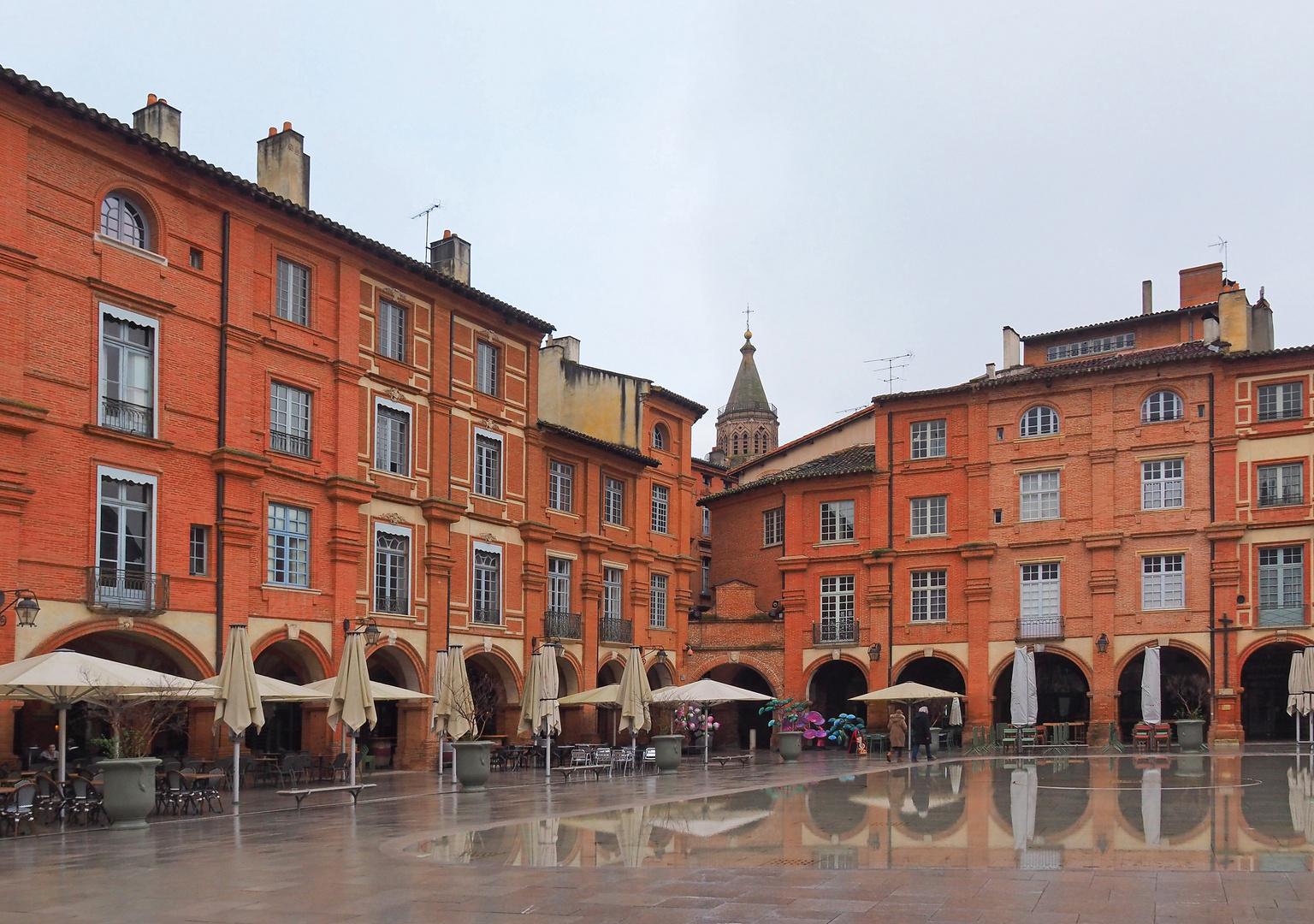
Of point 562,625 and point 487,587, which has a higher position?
point 487,587

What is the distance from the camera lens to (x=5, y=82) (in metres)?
23.5

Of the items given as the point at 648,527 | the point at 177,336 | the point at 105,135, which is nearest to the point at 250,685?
the point at 177,336

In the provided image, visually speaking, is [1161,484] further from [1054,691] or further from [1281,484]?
[1054,691]

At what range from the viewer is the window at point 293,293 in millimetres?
29889

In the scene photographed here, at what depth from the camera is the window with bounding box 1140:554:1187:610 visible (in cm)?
4081

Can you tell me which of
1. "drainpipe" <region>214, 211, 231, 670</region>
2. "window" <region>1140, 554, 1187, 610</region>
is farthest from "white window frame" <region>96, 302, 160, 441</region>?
"window" <region>1140, 554, 1187, 610</region>

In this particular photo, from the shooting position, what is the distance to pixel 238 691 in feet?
70.0

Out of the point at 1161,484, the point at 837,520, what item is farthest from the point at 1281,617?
the point at 837,520

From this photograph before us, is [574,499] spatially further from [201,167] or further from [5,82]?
[5,82]

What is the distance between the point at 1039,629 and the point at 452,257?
22.1 m

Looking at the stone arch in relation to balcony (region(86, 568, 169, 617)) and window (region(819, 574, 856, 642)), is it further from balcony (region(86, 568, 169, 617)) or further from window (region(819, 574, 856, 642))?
window (region(819, 574, 856, 642))

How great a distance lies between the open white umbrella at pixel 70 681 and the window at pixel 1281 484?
3188 cm

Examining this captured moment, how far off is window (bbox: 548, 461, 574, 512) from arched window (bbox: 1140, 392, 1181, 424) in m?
18.4

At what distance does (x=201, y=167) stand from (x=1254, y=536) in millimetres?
31380
